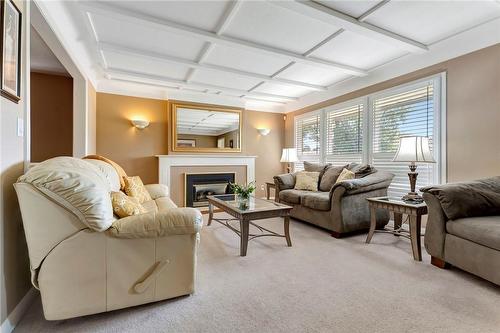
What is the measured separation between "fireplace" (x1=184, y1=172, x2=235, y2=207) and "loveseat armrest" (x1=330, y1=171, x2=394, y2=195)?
2639 mm

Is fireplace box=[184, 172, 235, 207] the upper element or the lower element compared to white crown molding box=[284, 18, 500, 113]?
lower

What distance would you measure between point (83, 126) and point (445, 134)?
4.87 metres

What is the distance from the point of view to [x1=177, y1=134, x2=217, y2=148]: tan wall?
A: 4.91 meters

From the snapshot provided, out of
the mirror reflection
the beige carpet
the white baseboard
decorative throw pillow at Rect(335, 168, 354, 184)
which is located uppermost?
the mirror reflection

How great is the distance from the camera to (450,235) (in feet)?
6.78

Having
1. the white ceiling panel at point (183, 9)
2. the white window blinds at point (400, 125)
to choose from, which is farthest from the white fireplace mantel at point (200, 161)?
the white ceiling panel at point (183, 9)

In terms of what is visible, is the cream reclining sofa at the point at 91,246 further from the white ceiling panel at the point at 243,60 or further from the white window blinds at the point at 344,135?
the white window blinds at the point at 344,135

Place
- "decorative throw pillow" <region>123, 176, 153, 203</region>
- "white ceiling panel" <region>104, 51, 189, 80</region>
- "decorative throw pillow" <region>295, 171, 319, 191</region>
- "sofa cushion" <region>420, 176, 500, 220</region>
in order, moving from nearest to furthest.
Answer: "sofa cushion" <region>420, 176, 500, 220</region> < "decorative throw pillow" <region>123, 176, 153, 203</region> < "white ceiling panel" <region>104, 51, 189, 80</region> < "decorative throw pillow" <region>295, 171, 319, 191</region>

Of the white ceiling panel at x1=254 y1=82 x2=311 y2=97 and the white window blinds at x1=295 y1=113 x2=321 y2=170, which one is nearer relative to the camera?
the white ceiling panel at x1=254 y1=82 x2=311 y2=97

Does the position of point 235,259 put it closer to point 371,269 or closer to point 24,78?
point 371,269

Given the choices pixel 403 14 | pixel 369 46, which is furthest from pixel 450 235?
pixel 369 46

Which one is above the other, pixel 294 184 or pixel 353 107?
pixel 353 107

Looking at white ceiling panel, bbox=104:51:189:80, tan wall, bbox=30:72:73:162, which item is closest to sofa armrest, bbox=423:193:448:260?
white ceiling panel, bbox=104:51:189:80

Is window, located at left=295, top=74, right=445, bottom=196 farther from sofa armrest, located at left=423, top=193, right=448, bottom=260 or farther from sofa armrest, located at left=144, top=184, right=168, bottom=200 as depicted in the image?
sofa armrest, located at left=144, top=184, right=168, bottom=200
